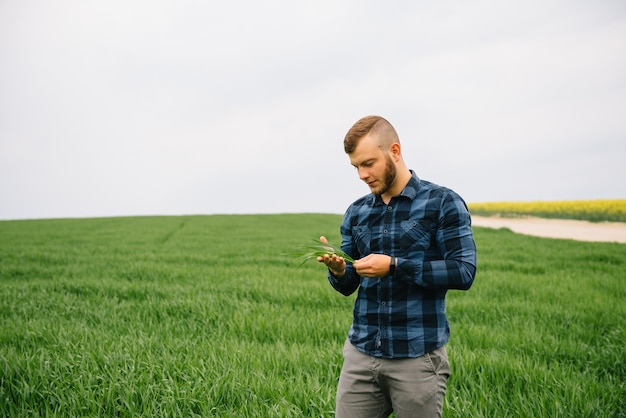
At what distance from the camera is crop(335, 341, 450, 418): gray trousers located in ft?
6.38

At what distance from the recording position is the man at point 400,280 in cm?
190

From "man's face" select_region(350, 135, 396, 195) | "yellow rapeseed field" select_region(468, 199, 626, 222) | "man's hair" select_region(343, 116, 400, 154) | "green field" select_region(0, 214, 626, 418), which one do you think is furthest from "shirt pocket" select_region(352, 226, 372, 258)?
"yellow rapeseed field" select_region(468, 199, 626, 222)

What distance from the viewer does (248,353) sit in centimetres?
378

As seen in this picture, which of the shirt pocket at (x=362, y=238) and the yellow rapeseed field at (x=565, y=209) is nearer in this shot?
the shirt pocket at (x=362, y=238)

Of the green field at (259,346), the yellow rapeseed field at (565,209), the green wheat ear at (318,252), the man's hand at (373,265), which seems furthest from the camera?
the yellow rapeseed field at (565,209)

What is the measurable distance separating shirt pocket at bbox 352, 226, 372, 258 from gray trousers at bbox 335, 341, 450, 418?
1.62 ft

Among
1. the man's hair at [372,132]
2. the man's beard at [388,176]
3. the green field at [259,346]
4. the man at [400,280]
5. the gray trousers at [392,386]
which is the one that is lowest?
the green field at [259,346]

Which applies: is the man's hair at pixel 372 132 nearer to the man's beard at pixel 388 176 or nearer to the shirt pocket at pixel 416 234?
the man's beard at pixel 388 176

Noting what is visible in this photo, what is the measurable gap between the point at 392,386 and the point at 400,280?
0.49m

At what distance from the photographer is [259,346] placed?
4.02m

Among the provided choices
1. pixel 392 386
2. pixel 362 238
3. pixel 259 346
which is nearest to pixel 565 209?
pixel 259 346

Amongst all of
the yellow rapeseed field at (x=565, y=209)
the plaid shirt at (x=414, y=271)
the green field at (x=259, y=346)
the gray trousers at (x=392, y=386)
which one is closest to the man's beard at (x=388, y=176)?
the plaid shirt at (x=414, y=271)

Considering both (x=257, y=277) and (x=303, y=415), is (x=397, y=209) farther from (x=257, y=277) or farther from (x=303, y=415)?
(x=257, y=277)

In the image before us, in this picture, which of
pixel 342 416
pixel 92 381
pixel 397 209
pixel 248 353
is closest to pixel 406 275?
pixel 397 209
